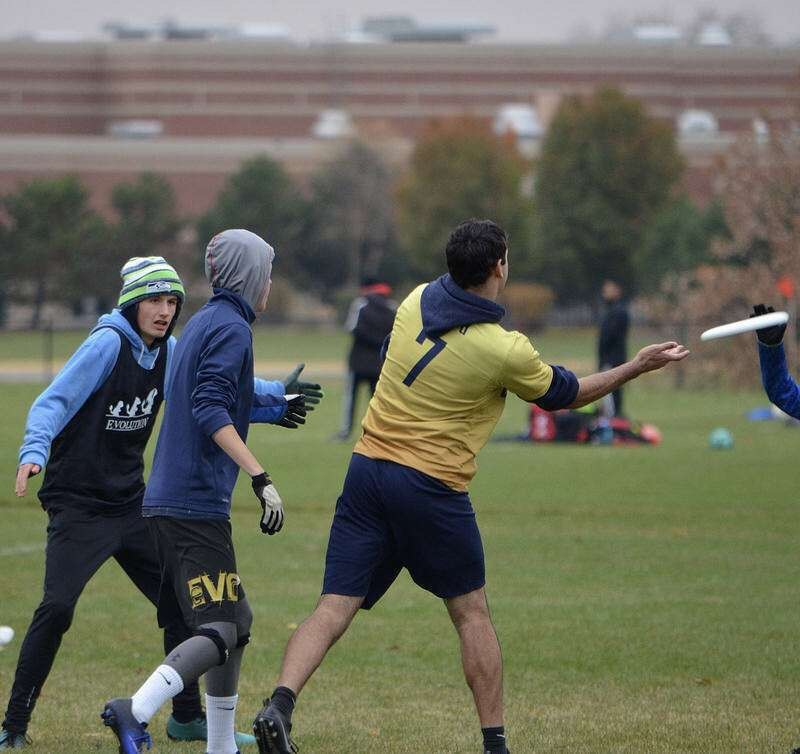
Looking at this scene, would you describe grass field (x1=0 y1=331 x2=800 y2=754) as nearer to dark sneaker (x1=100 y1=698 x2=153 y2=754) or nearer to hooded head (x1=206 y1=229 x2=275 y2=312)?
dark sneaker (x1=100 y1=698 x2=153 y2=754)

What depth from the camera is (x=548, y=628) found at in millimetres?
9094

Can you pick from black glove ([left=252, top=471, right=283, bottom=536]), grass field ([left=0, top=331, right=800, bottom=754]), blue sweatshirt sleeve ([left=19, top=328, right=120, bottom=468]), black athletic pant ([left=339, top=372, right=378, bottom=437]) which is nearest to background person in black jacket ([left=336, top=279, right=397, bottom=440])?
black athletic pant ([left=339, top=372, right=378, bottom=437])

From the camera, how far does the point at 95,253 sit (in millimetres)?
71375

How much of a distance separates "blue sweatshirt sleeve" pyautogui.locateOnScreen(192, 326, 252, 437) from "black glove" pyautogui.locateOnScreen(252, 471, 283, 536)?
247 millimetres

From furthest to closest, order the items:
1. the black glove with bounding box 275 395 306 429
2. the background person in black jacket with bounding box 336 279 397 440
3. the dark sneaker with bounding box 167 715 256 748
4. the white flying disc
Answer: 1. the background person in black jacket with bounding box 336 279 397 440
2. the dark sneaker with bounding box 167 715 256 748
3. the black glove with bounding box 275 395 306 429
4. the white flying disc

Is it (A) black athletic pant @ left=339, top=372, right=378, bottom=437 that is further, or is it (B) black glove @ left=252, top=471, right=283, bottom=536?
(A) black athletic pant @ left=339, top=372, right=378, bottom=437

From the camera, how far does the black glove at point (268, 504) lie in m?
5.66

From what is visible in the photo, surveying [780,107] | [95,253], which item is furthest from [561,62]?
[95,253]

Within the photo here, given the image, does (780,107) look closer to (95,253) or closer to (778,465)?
(95,253)

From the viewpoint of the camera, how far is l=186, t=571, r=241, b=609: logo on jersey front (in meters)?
5.85

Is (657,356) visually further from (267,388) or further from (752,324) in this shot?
(267,388)

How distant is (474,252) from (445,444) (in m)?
0.72

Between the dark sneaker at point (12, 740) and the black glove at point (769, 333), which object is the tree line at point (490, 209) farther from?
the dark sneaker at point (12, 740)

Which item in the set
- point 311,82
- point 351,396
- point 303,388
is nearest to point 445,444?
point 303,388
